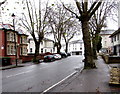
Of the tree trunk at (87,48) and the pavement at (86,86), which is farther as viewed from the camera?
the tree trunk at (87,48)

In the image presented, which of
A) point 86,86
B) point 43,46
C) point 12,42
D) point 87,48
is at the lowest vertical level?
point 86,86

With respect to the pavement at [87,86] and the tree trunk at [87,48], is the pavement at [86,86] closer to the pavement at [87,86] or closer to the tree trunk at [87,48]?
the pavement at [87,86]

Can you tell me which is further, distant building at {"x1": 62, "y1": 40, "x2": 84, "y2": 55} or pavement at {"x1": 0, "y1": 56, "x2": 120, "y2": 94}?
distant building at {"x1": 62, "y1": 40, "x2": 84, "y2": 55}

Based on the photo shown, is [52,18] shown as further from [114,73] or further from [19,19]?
[114,73]

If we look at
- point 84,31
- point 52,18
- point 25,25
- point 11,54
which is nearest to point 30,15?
point 25,25

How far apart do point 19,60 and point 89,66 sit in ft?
66.4

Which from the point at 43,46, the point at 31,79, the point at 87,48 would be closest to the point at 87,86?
the point at 31,79

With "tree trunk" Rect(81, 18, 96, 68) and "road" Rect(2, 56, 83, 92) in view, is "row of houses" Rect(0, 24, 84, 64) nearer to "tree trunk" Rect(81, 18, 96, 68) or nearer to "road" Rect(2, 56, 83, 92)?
"road" Rect(2, 56, 83, 92)

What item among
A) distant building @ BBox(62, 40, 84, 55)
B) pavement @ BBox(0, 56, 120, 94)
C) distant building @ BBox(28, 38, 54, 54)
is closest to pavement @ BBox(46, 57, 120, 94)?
pavement @ BBox(0, 56, 120, 94)

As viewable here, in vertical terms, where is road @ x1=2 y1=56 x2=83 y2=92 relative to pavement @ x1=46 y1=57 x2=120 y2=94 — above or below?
below

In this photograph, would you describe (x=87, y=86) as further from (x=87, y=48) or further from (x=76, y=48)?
(x=76, y=48)

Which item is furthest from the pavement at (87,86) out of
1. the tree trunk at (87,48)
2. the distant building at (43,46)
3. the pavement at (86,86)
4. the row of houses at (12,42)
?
the distant building at (43,46)

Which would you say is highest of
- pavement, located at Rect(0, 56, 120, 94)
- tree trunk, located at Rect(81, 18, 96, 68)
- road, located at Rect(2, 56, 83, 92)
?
tree trunk, located at Rect(81, 18, 96, 68)

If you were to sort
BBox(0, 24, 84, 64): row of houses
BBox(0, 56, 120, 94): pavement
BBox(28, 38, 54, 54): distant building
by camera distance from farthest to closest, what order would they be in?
BBox(28, 38, 54, 54): distant building
BBox(0, 24, 84, 64): row of houses
BBox(0, 56, 120, 94): pavement
